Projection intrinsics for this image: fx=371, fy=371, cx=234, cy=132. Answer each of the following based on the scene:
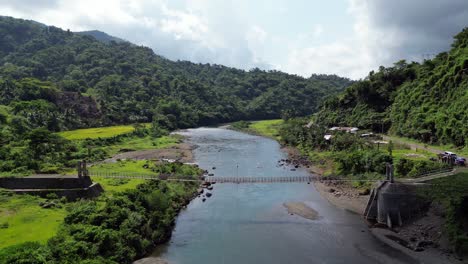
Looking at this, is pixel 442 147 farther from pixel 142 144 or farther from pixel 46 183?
pixel 142 144

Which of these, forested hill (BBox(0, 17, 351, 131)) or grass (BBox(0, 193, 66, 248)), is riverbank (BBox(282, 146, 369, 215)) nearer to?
grass (BBox(0, 193, 66, 248))

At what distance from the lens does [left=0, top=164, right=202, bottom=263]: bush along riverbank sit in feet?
77.9

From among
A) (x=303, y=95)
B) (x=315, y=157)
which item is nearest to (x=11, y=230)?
(x=315, y=157)

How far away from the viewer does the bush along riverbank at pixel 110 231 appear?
77.9ft

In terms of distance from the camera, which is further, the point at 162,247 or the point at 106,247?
the point at 162,247

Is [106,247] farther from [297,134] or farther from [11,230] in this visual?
[297,134]

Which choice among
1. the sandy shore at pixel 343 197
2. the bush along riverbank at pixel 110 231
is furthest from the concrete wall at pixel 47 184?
the sandy shore at pixel 343 197

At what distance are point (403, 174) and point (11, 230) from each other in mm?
40145

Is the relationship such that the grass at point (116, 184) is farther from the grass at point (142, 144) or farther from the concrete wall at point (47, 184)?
the grass at point (142, 144)

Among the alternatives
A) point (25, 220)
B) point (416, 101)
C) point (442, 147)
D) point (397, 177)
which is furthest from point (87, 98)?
point (442, 147)

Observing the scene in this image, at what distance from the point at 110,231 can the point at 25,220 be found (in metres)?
7.85

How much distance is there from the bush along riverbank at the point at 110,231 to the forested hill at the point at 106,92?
47.9 meters

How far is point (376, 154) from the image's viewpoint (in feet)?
162

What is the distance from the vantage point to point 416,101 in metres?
68.6
